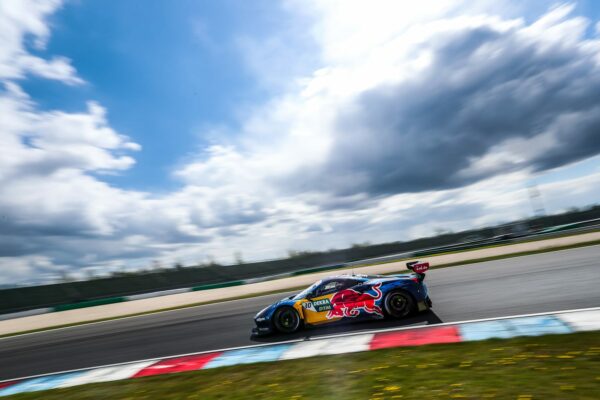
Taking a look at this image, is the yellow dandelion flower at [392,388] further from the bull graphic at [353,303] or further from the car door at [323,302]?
the car door at [323,302]

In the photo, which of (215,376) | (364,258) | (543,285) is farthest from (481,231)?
(215,376)

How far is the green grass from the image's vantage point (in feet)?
13.3

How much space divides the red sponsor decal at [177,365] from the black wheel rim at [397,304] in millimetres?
3645

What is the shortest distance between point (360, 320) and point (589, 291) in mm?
4793

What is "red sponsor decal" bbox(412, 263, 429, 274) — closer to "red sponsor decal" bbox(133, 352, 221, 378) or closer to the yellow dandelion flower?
the yellow dandelion flower

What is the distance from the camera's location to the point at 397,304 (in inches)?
329

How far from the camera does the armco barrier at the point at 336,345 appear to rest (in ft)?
20.3

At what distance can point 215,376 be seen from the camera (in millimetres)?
6191

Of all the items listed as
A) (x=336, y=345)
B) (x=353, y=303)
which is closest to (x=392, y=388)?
(x=336, y=345)

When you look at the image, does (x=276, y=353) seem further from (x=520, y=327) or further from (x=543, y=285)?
(x=543, y=285)

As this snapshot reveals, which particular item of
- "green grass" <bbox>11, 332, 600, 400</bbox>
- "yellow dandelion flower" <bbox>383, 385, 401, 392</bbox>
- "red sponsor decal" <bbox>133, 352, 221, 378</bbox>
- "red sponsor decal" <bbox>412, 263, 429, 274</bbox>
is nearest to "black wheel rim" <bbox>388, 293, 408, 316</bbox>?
"red sponsor decal" <bbox>412, 263, 429, 274</bbox>

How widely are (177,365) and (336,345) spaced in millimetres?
3038

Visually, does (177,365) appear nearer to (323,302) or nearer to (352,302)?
(323,302)

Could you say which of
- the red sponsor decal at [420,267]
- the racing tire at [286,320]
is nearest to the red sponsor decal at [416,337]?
the red sponsor decal at [420,267]
